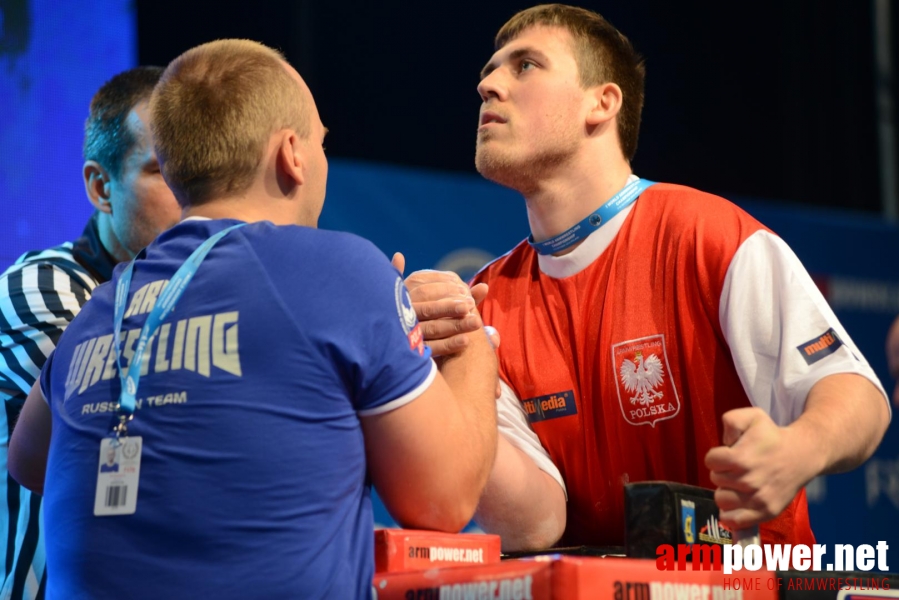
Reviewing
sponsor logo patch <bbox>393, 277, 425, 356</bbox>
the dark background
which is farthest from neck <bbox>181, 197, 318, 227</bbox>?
the dark background

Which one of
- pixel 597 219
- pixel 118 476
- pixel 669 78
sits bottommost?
pixel 118 476

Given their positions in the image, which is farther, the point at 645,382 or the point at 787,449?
the point at 645,382

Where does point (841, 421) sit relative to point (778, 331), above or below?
below

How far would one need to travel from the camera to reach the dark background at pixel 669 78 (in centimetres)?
400

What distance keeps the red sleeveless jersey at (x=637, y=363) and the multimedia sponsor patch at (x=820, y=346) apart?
0.65 feet

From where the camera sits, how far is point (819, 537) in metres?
3.88

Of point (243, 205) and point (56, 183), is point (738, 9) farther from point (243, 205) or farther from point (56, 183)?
point (243, 205)

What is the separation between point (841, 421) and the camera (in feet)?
4.95

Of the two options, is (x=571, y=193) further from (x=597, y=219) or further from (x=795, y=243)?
(x=795, y=243)

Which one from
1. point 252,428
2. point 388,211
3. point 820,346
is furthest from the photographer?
point 388,211

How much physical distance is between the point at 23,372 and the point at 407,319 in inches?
43.1

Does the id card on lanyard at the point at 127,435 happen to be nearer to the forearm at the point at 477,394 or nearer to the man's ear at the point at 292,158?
the man's ear at the point at 292,158

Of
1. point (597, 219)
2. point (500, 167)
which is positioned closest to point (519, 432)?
point (597, 219)

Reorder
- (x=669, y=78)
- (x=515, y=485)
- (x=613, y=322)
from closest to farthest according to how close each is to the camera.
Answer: (x=515, y=485)
(x=613, y=322)
(x=669, y=78)
